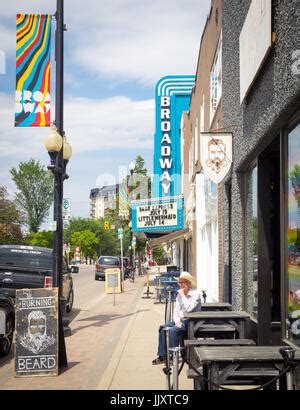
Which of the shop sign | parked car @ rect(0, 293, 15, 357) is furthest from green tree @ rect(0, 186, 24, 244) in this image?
parked car @ rect(0, 293, 15, 357)

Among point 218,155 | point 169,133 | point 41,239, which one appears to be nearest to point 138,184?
point 169,133

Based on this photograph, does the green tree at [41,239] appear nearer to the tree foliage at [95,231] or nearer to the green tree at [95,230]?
the tree foliage at [95,231]

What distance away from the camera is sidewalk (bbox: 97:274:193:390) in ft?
23.5

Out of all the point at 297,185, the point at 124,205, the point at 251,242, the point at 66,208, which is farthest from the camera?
the point at 124,205

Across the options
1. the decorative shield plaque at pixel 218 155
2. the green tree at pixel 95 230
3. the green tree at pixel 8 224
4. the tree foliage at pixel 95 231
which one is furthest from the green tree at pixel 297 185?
the green tree at pixel 95 230

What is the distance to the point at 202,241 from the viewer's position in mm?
17688

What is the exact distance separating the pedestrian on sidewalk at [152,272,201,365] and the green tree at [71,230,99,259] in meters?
95.2

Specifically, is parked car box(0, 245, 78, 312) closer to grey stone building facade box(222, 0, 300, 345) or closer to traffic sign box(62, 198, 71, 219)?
traffic sign box(62, 198, 71, 219)

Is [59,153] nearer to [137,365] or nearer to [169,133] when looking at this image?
[137,365]

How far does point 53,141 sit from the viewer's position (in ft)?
39.1

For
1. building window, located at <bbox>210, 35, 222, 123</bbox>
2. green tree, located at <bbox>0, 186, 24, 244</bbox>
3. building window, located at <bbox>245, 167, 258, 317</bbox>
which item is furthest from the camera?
green tree, located at <bbox>0, 186, 24, 244</bbox>

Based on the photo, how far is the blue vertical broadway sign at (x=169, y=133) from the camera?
1425 inches

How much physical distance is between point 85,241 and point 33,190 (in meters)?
31.8

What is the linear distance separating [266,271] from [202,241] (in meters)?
10.0
